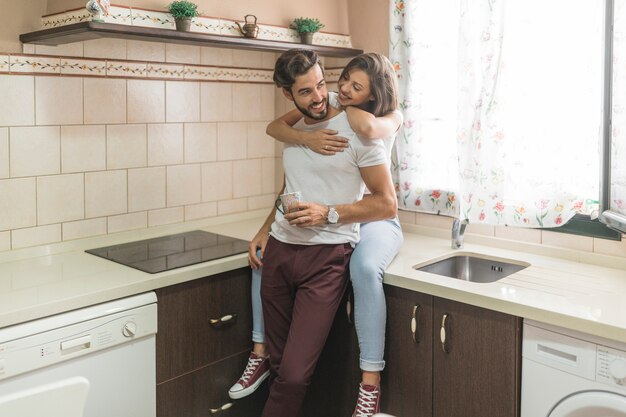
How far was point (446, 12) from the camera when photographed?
2715mm

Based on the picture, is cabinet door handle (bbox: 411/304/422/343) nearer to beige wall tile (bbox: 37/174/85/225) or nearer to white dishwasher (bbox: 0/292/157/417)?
white dishwasher (bbox: 0/292/157/417)

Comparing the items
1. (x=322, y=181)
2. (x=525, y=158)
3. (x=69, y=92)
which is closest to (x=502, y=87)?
(x=525, y=158)

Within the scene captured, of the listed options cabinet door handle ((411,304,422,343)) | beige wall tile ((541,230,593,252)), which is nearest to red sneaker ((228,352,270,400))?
cabinet door handle ((411,304,422,343))

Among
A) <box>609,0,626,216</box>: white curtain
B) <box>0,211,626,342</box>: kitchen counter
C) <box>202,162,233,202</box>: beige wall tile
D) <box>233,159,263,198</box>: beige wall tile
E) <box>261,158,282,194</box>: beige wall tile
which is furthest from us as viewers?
<box>261,158,282,194</box>: beige wall tile

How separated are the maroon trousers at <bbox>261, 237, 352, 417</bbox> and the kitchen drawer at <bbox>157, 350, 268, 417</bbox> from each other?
0.30 m

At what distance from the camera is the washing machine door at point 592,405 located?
1810 mm

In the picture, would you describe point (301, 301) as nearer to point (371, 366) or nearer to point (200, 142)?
point (371, 366)

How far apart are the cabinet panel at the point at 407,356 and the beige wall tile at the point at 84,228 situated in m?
1.16

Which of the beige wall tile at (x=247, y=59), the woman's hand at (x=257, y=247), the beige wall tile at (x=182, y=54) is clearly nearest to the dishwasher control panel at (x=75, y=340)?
the woman's hand at (x=257, y=247)

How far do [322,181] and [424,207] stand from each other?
0.78 m

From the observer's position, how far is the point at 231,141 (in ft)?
10.3

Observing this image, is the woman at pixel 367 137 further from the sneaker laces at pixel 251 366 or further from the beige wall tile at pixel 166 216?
the beige wall tile at pixel 166 216

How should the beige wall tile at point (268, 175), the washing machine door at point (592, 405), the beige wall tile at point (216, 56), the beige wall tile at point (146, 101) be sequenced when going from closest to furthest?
the washing machine door at point (592, 405) → the beige wall tile at point (146, 101) → the beige wall tile at point (216, 56) → the beige wall tile at point (268, 175)

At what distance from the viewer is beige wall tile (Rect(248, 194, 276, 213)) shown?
3270 millimetres
